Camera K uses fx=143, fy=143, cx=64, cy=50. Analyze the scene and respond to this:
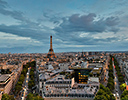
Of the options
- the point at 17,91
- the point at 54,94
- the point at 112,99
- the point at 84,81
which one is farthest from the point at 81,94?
the point at 17,91

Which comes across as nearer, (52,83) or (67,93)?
(67,93)

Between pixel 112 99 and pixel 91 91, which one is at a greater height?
pixel 91 91

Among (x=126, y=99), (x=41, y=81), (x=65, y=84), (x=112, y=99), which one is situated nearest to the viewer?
(x=126, y=99)

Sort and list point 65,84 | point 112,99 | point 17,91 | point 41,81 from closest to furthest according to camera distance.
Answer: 1. point 112,99
2. point 65,84
3. point 41,81
4. point 17,91

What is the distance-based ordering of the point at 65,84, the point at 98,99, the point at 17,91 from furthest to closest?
the point at 17,91, the point at 65,84, the point at 98,99

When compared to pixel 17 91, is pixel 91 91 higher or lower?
higher

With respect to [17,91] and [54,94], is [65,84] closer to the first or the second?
[54,94]

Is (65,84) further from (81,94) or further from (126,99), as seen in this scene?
(126,99)

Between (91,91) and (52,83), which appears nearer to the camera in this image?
(91,91)

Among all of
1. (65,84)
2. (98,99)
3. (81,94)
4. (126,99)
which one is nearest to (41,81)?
(65,84)
